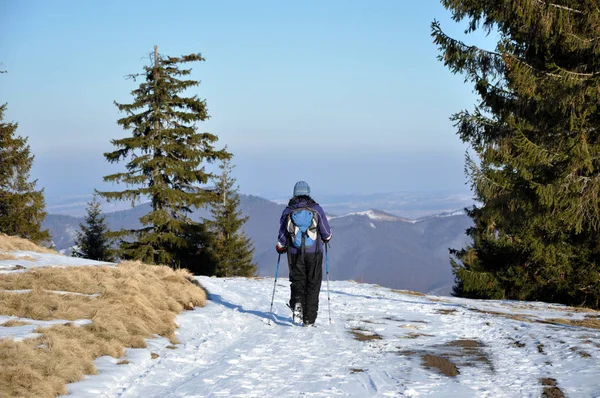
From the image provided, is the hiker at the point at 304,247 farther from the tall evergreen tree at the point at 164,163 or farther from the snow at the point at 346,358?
the tall evergreen tree at the point at 164,163

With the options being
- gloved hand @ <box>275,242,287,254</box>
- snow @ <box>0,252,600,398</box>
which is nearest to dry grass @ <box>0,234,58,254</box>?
snow @ <box>0,252,600,398</box>

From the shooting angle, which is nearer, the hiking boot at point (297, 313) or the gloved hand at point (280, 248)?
the gloved hand at point (280, 248)

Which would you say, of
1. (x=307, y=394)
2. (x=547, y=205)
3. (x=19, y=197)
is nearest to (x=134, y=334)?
(x=307, y=394)

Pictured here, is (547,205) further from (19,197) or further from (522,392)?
(19,197)

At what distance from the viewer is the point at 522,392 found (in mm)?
5820

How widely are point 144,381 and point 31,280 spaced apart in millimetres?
6043

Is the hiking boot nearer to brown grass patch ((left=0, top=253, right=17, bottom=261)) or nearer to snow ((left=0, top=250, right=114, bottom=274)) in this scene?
snow ((left=0, top=250, right=114, bottom=274))

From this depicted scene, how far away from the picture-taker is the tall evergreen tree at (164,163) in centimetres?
3170

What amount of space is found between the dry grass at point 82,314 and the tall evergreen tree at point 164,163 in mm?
17720

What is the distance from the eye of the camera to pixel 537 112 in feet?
41.3

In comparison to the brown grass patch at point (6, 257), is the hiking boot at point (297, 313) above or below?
below

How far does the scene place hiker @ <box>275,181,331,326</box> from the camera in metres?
10.0

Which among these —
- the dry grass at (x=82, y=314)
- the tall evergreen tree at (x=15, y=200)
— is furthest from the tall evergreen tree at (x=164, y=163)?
the dry grass at (x=82, y=314)

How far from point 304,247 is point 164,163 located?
23.4 metres
